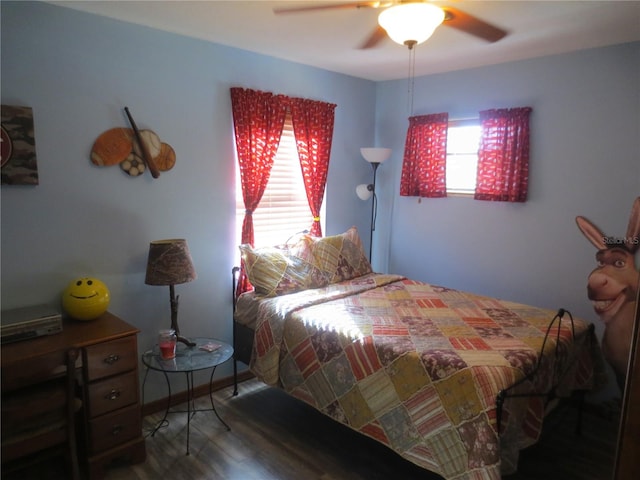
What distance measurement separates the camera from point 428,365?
6.57 ft

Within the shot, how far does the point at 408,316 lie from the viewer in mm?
2594

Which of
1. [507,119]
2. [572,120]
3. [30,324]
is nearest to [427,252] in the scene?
[507,119]

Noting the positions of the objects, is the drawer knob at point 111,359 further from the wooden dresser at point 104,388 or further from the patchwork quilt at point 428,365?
the patchwork quilt at point 428,365

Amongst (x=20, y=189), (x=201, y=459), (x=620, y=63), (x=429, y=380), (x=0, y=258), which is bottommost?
(x=201, y=459)

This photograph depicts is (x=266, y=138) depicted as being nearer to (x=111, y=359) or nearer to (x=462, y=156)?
(x=462, y=156)

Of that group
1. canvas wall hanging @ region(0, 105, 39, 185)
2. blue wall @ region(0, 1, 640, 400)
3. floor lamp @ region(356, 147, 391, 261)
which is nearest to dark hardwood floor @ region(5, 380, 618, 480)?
blue wall @ region(0, 1, 640, 400)

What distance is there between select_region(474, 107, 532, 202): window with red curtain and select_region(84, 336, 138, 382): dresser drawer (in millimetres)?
2838

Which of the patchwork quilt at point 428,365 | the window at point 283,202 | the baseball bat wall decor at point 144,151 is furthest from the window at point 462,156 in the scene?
the baseball bat wall decor at point 144,151

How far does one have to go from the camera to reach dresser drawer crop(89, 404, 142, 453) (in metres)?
2.15

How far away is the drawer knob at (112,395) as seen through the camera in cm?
217

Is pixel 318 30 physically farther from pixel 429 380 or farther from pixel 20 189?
pixel 429 380

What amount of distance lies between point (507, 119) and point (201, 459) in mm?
3216

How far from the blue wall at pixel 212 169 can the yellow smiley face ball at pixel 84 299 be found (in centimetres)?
17

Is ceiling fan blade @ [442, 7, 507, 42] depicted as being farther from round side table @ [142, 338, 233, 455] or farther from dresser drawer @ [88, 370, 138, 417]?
dresser drawer @ [88, 370, 138, 417]
